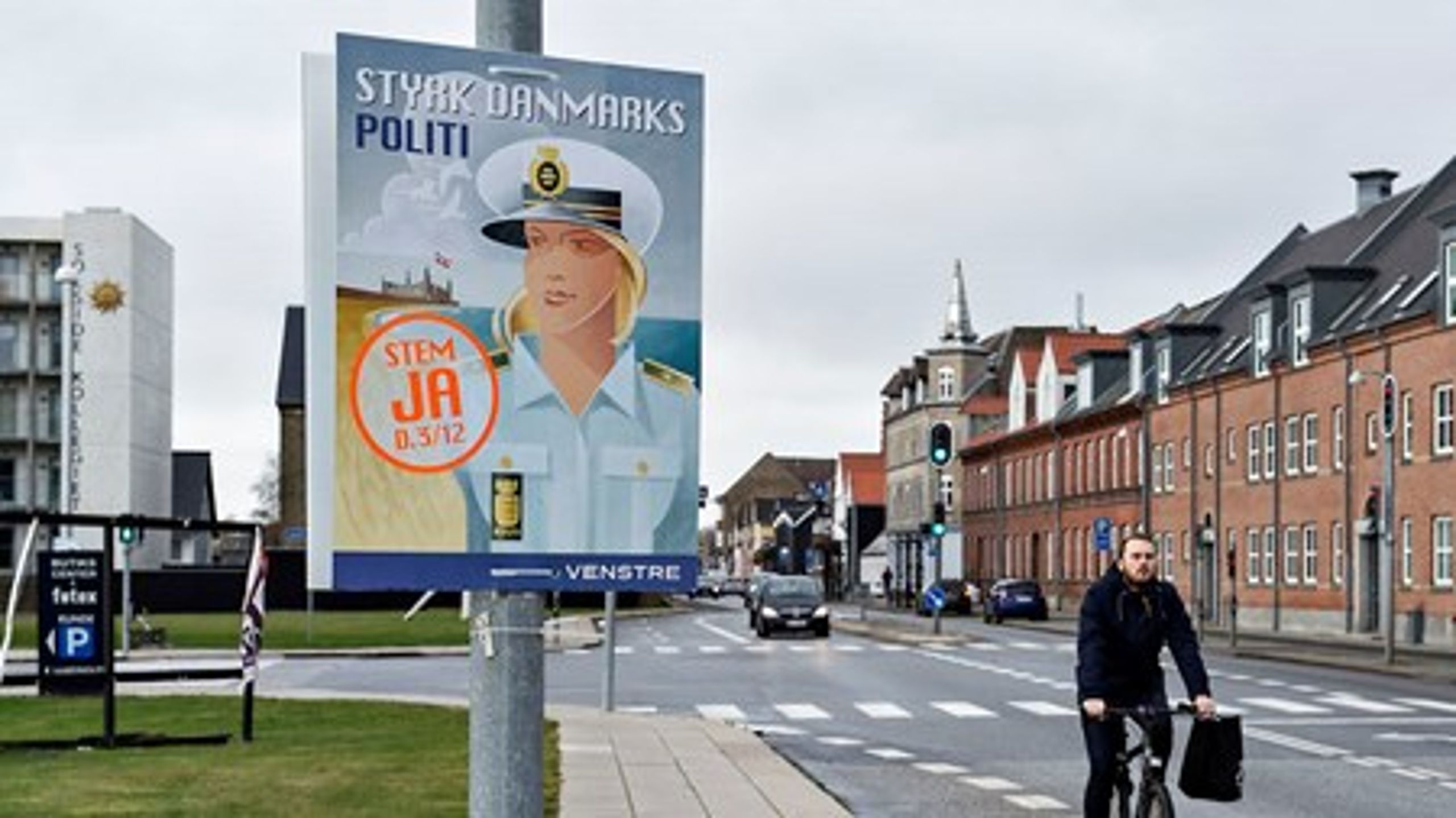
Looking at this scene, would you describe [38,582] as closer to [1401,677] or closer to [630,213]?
[630,213]

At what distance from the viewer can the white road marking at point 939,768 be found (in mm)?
17766

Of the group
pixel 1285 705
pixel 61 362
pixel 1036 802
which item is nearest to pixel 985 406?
pixel 61 362

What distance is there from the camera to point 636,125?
581 centimetres

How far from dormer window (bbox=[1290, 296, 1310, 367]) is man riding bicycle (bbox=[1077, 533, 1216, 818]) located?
51997 mm

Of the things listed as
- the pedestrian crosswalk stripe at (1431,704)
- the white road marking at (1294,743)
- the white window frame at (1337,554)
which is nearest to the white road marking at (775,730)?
the white road marking at (1294,743)

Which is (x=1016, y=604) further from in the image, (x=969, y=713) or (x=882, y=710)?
(x=969, y=713)

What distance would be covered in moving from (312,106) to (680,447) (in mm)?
1372

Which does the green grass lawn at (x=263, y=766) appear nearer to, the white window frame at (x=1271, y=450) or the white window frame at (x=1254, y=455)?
the white window frame at (x=1271, y=450)

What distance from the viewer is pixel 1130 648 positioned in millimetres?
10594

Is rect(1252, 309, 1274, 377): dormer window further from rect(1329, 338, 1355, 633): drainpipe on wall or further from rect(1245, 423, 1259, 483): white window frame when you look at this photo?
rect(1329, 338, 1355, 633): drainpipe on wall

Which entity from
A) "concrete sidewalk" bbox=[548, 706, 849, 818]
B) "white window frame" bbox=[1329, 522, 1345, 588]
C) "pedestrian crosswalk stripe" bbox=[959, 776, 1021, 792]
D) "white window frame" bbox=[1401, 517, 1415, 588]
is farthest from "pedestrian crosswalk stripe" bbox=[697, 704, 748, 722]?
"white window frame" bbox=[1329, 522, 1345, 588]

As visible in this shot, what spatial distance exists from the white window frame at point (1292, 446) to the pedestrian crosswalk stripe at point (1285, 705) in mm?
34477

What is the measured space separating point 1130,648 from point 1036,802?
4910 millimetres

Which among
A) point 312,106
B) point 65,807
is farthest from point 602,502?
point 65,807
